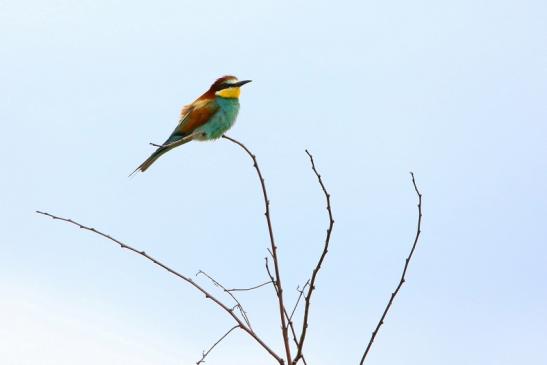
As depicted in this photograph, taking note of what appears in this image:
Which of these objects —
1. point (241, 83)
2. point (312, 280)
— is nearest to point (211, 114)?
point (241, 83)

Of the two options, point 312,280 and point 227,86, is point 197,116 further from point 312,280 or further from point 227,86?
point 312,280

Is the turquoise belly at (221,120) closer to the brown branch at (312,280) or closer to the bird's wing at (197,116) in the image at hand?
the bird's wing at (197,116)

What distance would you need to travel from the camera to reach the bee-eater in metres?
6.11

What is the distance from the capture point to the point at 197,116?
6.14 metres

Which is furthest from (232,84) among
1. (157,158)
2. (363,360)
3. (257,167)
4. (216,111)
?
(363,360)

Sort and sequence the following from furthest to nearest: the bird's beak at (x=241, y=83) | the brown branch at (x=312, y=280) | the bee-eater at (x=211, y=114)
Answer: the bird's beak at (x=241, y=83)
the bee-eater at (x=211, y=114)
the brown branch at (x=312, y=280)

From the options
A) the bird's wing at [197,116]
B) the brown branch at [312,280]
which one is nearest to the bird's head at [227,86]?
the bird's wing at [197,116]

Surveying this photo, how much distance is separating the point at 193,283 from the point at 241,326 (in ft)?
0.66

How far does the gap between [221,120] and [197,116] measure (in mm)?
190


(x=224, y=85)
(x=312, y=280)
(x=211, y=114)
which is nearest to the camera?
(x=312, y=280)

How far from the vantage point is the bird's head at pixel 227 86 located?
20.5ft

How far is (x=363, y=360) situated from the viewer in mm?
2154

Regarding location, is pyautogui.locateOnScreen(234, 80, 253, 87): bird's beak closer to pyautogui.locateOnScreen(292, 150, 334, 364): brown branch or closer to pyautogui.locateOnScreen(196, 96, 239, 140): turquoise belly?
pyautogui.locateOnScreen(196, 96, 239, 140): turquoise belly

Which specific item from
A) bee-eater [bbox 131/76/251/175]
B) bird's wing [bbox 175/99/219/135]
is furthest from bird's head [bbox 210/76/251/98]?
bird's wing [bbox 175/99/219/135]
